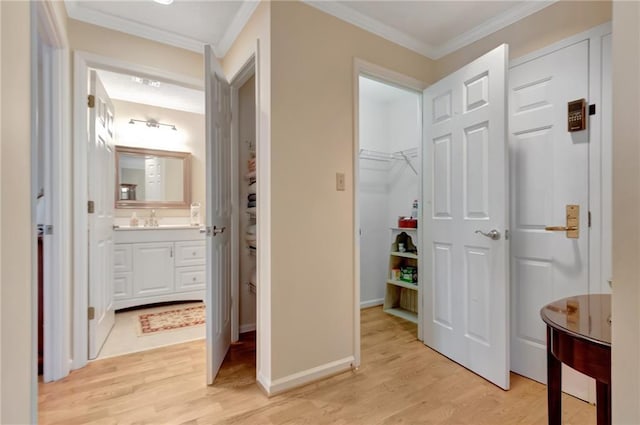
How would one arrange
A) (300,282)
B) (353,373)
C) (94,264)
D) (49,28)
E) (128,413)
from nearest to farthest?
1. (128,413)
2. (49,28)
3. (300,282)
4. (353,373)
5. (94,264)

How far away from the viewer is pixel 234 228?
251cm

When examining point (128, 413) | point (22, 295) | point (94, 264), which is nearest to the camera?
point (22, 295)

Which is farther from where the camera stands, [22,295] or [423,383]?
[423,383]

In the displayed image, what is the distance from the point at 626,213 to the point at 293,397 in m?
1.72

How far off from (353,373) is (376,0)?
7.94ft

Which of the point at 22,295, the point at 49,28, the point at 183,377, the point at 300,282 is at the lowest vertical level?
the point at 183,377

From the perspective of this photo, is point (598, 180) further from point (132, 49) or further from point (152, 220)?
point (152, 220)

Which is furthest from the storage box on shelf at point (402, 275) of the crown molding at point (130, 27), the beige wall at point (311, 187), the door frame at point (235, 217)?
the crown molding at point (130, 27)

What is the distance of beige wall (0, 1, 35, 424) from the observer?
0.91 meters

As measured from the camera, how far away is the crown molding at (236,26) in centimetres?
194

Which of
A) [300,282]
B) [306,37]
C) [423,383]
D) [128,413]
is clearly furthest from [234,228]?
[423,383]

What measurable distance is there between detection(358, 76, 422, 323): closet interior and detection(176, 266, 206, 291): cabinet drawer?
1938 mm

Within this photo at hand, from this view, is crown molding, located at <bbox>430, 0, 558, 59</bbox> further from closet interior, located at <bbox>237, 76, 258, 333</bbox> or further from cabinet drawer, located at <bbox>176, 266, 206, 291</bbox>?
cabinet drawer, located at <bbox>176, 266, 206, 291</bbox>

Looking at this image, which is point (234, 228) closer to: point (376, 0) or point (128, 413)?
point (128, 413)
